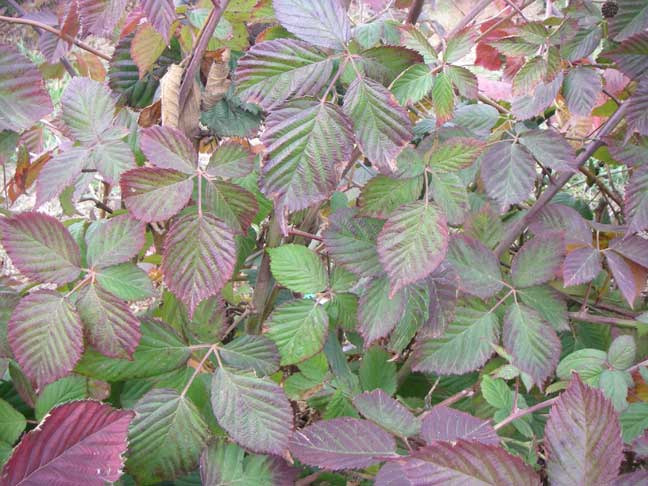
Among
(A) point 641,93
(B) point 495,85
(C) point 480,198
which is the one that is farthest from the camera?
(B) point 495,85

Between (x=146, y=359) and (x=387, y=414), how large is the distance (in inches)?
10.0

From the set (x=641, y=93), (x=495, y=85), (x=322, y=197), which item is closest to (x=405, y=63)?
(x=322, y=197)

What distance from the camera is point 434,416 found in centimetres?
56

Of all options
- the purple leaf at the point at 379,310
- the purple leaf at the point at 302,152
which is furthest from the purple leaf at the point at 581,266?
the purple leaf at the point at 302,152

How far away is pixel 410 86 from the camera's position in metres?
0.60

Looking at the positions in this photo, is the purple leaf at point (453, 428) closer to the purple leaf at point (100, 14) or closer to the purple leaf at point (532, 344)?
the purple leaf at point (532, 344)

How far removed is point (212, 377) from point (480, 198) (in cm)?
50

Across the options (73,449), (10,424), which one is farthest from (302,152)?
(10,424)

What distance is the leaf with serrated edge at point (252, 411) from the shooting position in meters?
0.56

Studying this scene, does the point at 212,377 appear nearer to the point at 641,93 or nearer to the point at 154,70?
the point at 154,70

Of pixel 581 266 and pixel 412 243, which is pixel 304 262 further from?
pixel 581 266

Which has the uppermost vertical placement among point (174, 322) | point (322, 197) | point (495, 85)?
point (322, 197)

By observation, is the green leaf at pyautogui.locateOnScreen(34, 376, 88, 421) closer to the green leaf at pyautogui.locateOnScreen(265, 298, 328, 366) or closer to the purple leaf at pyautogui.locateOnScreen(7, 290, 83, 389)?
the purple leaf at pyautogui.locateOnScreen(7, 290, 83, 389)

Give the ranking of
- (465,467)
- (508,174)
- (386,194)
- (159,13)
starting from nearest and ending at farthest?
(465,467) < (159,13) < (386,194) < (508,174)
